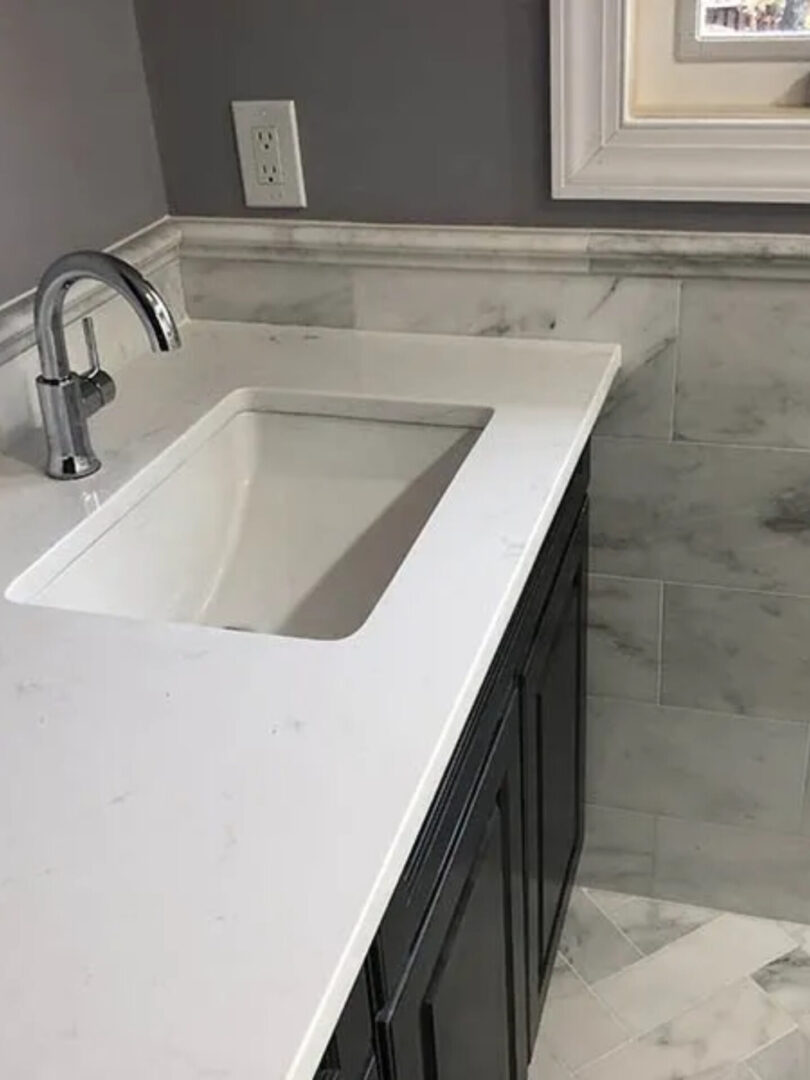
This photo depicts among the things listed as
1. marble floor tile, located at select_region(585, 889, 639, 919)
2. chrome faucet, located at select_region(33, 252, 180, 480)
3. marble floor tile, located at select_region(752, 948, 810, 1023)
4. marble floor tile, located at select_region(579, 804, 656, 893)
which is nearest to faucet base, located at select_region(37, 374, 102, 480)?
chrome faucet, located at select_region(33, 252, 180, 480)

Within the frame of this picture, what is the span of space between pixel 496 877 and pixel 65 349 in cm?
64

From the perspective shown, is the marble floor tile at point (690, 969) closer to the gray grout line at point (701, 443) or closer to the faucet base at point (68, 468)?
the gray grout line at point (701, 443)

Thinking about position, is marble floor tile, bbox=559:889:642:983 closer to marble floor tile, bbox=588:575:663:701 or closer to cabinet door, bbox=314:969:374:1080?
marble floor tile, bbox=588:575:663:701

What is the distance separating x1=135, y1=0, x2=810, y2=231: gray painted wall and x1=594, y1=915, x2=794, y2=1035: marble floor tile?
102 cm

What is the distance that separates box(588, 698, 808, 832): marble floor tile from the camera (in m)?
1.67

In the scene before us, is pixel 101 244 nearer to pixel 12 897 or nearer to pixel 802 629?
pixel 12 897

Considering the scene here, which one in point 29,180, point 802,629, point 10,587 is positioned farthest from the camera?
point 802,629

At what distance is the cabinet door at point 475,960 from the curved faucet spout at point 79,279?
460 mm

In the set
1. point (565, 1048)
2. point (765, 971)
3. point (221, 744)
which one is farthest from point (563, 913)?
point (221, 744)

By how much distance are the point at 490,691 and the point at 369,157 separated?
0.68m

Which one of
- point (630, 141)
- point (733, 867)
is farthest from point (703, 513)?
point (733, 867)

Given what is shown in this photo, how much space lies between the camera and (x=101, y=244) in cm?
140

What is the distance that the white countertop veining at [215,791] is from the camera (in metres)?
0.66

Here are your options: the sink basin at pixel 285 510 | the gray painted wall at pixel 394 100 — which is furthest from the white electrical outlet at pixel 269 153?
the sink basin at pixel 285 510
